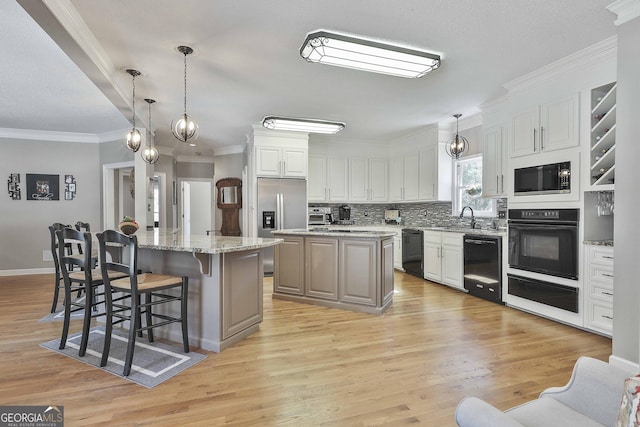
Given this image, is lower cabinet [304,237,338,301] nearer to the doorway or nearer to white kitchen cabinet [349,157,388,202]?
white kitchen cabinet [349,157,388,202]

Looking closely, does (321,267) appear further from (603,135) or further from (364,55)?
(603,135)

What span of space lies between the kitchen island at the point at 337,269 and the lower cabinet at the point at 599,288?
1911mm

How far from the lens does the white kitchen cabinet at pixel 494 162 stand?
14.6 ft

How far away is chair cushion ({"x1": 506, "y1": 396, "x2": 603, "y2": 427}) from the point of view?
3.86ft

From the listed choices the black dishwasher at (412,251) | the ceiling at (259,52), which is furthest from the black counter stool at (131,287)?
the black dishwasher at (412,251)

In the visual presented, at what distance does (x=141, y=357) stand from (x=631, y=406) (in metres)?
2.91

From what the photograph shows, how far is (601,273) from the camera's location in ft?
10.2

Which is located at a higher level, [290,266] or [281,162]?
[281,162]

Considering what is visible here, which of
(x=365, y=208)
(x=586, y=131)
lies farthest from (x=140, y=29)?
(x=365, y=208)

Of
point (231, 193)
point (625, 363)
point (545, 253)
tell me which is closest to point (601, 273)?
point (545, 253)

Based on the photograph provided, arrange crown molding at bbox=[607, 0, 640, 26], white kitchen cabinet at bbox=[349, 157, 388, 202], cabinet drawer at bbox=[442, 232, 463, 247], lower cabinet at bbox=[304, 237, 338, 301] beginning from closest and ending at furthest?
1. crown molding at bbox=[607, 0, 640, 26]
2. lower cabinet at bbox=[304, 237, 338, 301]
3. cabinet drawer at bbox=[442, 232, 463, 247]
4. white kitchen cabinet at bbox=[349, 157, 388, 202]

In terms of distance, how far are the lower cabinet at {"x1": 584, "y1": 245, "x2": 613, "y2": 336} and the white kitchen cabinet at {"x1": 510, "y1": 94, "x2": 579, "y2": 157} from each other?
109 cm

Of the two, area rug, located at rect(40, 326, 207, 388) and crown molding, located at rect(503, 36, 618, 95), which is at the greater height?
crown molding, located at rect(503, 36, 618, 95)

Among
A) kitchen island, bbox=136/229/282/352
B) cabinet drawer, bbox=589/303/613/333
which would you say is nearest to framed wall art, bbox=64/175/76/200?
kitchen island, bbox=136/229/282/352
